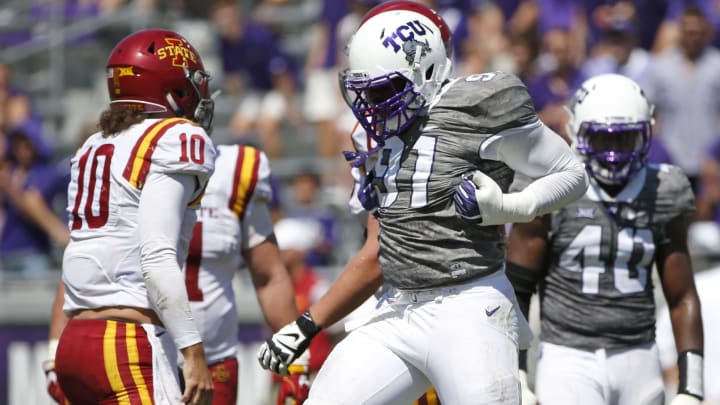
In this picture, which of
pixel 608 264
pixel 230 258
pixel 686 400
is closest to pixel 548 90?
pixel 608 264

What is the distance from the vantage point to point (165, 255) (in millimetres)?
3812

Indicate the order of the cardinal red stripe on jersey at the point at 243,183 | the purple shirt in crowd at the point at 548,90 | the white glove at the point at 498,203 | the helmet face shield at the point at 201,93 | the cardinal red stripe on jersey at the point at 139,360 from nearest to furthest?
1. the white glove at the point at 498,203
2. the cardinal red stripe on jersey at the point at 139,360
3. the helmet face shield at the point at 201,93
4. the cardinal red stripe on jersey at the point at 243,183
5. the purple shirt in crowd at the point at 548,90

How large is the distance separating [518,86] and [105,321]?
1518 mm

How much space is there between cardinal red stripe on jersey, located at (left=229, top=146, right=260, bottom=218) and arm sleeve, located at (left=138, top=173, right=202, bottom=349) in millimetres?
1013

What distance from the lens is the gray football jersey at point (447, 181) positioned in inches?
154

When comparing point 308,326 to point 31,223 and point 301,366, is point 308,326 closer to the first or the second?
point 301,366

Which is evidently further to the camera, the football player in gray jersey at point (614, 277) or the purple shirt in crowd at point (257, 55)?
the purple shirt in crowd at point (257, 55)

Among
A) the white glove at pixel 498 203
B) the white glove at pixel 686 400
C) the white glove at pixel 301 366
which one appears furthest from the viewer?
the white glove at pixel 301 366

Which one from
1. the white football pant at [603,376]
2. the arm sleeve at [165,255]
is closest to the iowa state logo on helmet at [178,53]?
the arm sleeve at [165,255]

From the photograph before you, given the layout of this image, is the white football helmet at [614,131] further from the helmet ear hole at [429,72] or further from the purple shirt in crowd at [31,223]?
the purple shirt in crowd at [31,223]

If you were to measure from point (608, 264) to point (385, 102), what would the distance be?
1.22 m

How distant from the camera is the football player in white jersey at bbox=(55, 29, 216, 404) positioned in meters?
3.84

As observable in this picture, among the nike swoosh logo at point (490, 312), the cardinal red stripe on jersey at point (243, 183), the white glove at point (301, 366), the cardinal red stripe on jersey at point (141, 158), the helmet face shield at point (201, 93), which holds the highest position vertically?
the helmet face shield at point (201, 93)

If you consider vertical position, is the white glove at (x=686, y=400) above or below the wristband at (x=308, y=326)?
below
